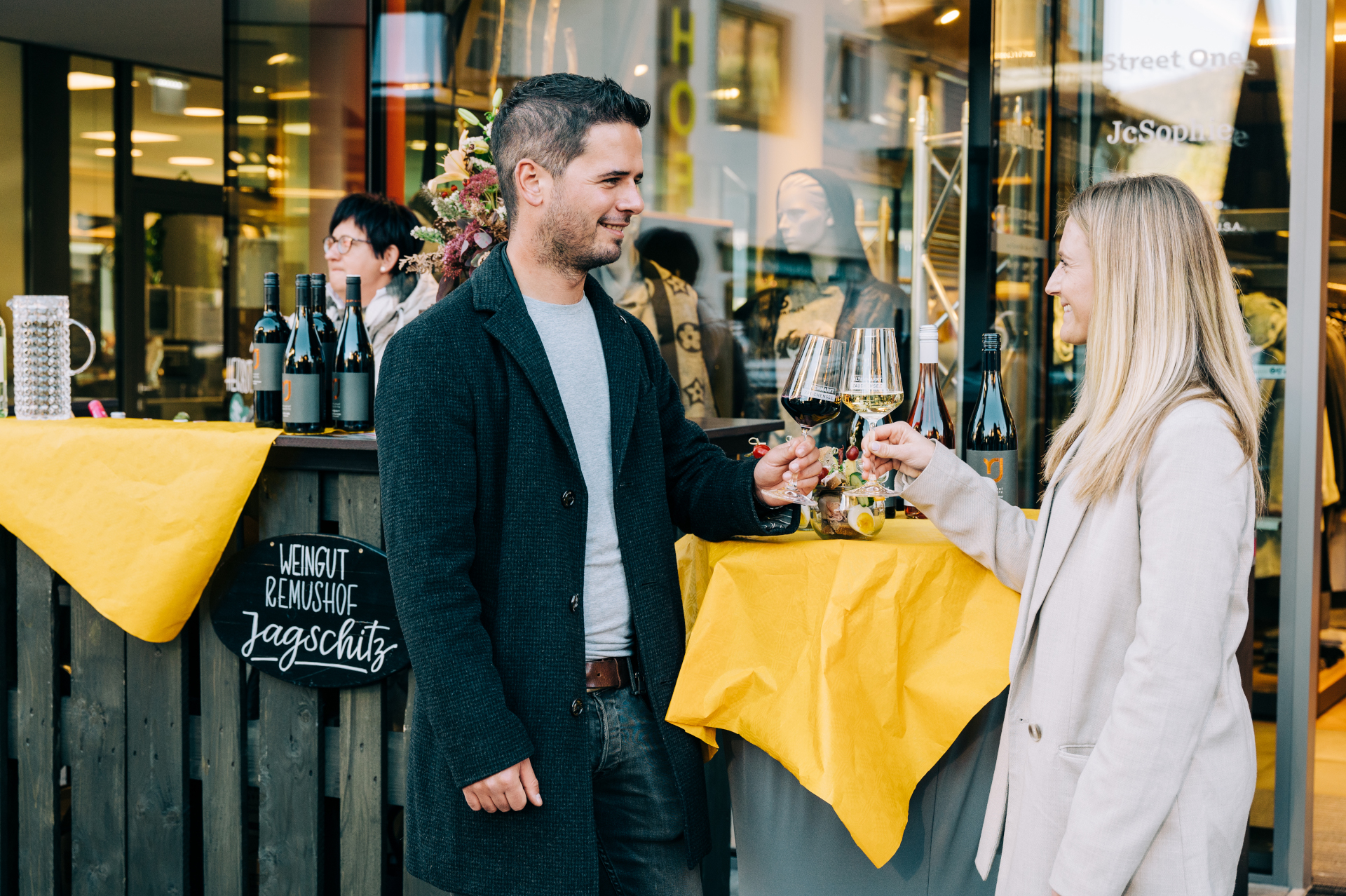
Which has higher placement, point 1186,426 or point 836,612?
point 1186,426

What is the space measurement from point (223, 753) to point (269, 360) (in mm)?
792

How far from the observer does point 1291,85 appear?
3.24 meters

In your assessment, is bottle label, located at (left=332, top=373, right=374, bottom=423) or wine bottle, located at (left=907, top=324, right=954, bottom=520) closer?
wine bottle, located at (left=907, top=324, right=954, bottom=520)

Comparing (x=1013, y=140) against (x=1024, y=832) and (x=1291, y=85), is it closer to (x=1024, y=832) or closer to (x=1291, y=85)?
(x=1291, y=85)

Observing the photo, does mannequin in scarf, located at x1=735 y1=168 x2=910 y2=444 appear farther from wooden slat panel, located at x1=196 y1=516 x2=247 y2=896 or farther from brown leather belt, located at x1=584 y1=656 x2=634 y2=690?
brown leather belt, located at x1=584 y1=656 x2=634 y2=690

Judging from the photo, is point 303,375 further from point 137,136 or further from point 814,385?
point 137,136

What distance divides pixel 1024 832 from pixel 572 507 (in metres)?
0.75

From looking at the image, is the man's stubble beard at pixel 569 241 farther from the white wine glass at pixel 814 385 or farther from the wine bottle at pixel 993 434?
the wine bottle at pixel 993 434

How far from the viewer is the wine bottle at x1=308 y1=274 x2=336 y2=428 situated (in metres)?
2.27

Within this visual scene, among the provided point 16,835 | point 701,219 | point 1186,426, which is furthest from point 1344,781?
point 16,835

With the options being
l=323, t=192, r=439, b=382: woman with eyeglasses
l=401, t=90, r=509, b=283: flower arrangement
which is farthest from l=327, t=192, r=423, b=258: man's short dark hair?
l=401, t=90, r=509, b=283: flower arrangement

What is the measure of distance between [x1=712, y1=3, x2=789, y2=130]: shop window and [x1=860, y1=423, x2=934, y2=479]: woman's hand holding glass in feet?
10.8

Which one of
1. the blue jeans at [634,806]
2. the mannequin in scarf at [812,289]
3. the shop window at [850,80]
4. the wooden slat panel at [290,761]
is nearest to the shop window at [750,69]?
the shop window at [850,80]

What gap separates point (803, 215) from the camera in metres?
4.66
